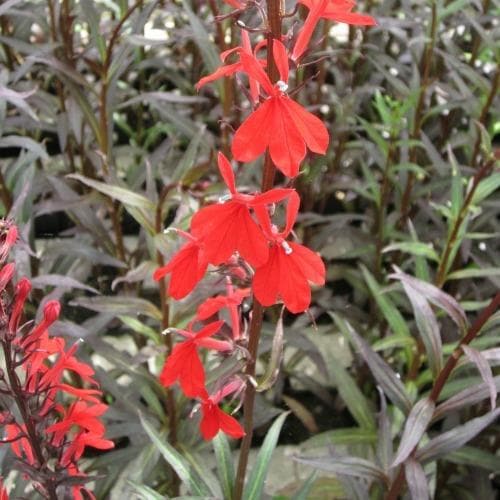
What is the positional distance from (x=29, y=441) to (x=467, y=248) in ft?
3.81

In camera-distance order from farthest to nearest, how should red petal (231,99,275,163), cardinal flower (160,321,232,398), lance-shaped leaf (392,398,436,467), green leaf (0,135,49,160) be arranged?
green leaf (0,135,49,160) → lance-shaped leaf (392,398,436,467) → cardinal flower (160,321,232,398) → red petal (231,99,275,163)

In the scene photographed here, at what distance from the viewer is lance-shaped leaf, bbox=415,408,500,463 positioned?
1.26m

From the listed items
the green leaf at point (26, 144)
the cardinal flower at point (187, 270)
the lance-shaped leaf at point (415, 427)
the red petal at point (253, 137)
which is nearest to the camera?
the red petal at point (253, 137)

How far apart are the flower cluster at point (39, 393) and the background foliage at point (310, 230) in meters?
0.20

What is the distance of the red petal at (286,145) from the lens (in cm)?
70

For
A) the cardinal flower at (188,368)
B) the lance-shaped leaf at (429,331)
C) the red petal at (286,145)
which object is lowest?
the lance-shaped leaf at (429,331)

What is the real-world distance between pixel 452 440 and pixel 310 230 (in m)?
0.93

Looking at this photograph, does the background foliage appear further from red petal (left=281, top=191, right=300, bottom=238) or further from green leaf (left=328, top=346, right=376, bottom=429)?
red petal (left=281, top=191, right=300, bottom=238)

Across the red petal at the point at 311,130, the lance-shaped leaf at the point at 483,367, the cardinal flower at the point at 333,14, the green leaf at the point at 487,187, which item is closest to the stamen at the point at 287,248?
the red petal at the point at 311,130

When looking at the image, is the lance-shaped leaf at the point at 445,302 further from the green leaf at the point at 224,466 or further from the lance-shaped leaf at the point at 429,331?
the green leaf at the point at 224,466

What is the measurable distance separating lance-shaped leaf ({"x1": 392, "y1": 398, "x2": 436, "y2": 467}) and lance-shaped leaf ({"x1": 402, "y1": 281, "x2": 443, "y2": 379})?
0.06 metres

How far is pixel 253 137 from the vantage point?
70 cm

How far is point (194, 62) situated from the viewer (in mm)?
2223

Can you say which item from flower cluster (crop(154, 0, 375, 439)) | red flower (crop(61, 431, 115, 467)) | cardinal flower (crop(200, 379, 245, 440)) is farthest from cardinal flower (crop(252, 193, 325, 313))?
red flower (crop(61, 431, 115, 467))
